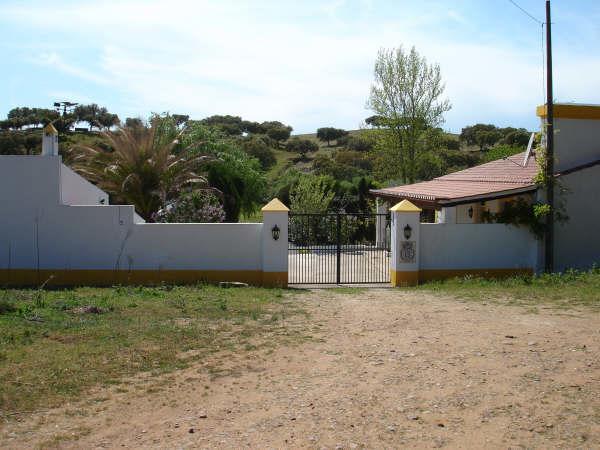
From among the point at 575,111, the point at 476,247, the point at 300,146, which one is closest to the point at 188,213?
the point at 476,247

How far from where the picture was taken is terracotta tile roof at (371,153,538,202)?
1825cm

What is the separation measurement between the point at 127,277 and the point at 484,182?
11.4 meters

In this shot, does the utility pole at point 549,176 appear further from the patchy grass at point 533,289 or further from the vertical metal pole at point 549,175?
the patchy grass at point 533,289

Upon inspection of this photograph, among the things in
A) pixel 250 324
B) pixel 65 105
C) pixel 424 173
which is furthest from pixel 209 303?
pixel 65 105

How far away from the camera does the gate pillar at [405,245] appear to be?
54.3ft

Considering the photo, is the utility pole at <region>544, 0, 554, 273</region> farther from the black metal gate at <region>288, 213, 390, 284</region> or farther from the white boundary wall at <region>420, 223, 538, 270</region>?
the black metal gate at <region>288, 213, 390, 284</region>

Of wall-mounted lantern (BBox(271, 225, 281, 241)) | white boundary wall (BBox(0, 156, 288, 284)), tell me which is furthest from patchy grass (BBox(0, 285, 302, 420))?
wall-mounted lantern (BBox(271, 225, 281, 241))

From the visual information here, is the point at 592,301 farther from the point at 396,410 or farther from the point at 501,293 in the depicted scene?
the point at 396,410

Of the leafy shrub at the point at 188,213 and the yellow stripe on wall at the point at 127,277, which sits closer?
the yellow stripe on wall at the point at 127,277

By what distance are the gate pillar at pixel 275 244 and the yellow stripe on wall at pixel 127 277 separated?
0.03 metres

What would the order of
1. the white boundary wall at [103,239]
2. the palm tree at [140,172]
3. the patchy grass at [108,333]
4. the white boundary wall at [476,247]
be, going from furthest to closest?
1. the palm tree at [140,172]
2. the white boundary wall at [476,247]
3. the white boundary wall at [103,239]
4. the patchy grass at [108,333]

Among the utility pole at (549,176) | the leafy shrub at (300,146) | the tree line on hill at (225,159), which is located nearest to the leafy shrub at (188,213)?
the tree line on hill at (225,159)

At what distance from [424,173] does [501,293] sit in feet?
70.8

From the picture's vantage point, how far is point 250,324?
436 inches
